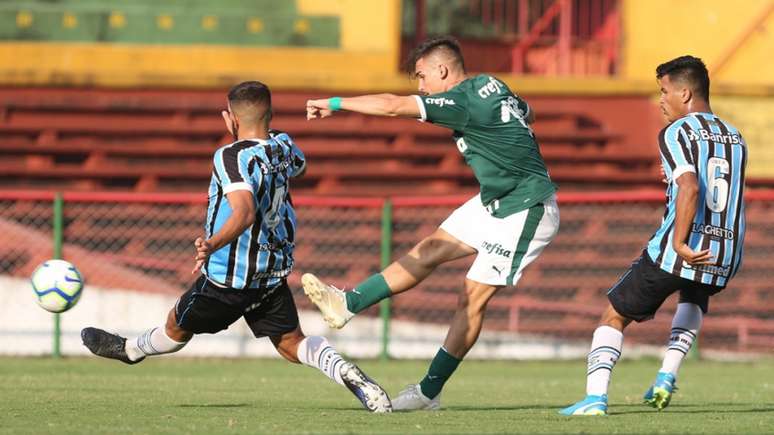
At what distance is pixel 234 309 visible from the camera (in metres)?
7.29

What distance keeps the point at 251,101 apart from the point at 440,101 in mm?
991

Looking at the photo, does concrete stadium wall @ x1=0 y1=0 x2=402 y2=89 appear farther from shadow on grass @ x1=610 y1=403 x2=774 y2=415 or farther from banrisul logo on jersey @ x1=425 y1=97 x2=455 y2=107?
banrisul logo on jersey @ x1=425 y1=97 x2=455 y2=107

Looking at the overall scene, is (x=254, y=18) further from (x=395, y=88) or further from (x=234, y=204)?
(x=234, y=204)

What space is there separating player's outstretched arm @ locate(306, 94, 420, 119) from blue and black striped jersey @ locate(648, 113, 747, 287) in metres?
1.34

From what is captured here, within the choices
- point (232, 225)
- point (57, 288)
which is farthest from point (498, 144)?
point (57, 288)

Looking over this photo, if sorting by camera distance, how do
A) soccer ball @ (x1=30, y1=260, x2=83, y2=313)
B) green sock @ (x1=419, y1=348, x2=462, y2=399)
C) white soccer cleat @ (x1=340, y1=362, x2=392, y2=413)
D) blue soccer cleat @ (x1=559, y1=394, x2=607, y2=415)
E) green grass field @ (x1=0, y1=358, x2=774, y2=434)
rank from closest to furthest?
1. green grass field @ (x1=0, y1=358, x2=774, y2=434)
2. white soccer cleat @ (x1=340, y1=362, x2=392, y2=413)
3. blue soccer cleat @ (x1=559, y1=394, x2=607, y2=415)
4. green sock @ (x1=419, y1=348, x2=462, y2=399)
5. soccer ball @ (x1=30, y1=260, x2=83, y2=313)

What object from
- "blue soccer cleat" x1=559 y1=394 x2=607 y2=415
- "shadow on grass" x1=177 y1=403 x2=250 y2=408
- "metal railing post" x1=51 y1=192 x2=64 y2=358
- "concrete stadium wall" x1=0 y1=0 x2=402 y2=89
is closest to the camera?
"blue soccer cleat" x1=559 y1=394 x2=607 y2=415

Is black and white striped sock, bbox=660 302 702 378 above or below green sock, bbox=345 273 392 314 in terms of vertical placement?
below

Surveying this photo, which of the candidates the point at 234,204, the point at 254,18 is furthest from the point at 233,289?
the point at 254,18

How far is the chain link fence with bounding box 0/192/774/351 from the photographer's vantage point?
13930 millimetres

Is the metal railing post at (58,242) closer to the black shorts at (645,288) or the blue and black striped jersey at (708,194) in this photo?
the black shorts at (645,288)

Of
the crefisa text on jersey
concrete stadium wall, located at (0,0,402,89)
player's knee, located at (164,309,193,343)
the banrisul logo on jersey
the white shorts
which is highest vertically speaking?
concrete stadium wall, located at (0,0,402,89)

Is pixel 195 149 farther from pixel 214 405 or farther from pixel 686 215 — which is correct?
pixel 686 215

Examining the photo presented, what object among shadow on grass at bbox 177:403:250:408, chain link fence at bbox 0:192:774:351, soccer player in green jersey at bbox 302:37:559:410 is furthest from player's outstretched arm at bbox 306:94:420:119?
chain link fence at bbox 0:192:774:351
